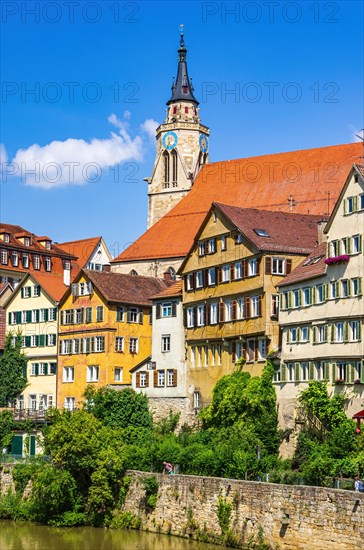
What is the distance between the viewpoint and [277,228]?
60688mm

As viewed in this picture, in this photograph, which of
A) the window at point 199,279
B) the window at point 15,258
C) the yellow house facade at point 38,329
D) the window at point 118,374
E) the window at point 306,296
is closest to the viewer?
the window at point 306,296

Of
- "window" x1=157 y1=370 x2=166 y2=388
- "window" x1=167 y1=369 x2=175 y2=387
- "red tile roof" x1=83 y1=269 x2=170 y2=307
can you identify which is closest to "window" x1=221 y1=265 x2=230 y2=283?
"window" x1=167 y1=369 x2=175 y2=387

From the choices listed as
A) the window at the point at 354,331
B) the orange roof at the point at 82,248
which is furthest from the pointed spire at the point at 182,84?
the window at the point at 354,331

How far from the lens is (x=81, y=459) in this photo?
50.0m

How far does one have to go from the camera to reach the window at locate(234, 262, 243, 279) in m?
59.3

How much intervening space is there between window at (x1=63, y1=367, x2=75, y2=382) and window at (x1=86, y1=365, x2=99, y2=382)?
1.69 metres

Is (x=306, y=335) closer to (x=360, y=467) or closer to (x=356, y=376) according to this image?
(x=356, y=376)

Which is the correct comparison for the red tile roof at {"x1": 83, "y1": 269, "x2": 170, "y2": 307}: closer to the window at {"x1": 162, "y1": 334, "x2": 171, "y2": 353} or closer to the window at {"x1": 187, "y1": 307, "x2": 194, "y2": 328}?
the window at {"x1": 162, "y1": 334, "x2": 171, "y2": 353}

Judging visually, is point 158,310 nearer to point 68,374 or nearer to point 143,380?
point 143,380

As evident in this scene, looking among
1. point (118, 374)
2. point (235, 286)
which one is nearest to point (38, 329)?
point (118, 374)

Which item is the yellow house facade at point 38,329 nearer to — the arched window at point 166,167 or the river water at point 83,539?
the river water at point 83,539

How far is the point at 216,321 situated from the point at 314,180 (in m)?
25.1

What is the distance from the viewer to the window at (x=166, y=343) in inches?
2579

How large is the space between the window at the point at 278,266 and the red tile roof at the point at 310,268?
1014mm
